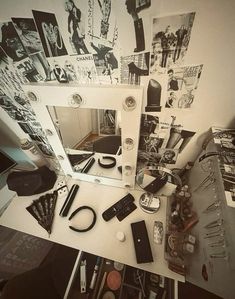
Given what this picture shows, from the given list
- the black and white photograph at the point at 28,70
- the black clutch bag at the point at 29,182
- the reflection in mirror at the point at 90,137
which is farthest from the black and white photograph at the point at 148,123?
the black clutch bag at the point at 29,182

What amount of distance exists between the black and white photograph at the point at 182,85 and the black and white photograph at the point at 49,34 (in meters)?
0.38

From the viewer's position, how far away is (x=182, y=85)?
1.83ft

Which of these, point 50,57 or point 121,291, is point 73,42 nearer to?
point 50,57

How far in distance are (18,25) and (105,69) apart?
1.02 feet

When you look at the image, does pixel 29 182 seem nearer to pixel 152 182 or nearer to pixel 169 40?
pixel 152 182

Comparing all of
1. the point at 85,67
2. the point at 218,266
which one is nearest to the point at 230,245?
the point at 218,266

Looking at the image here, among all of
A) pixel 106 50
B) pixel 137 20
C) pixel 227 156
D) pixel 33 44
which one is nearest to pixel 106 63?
pixel 106 50

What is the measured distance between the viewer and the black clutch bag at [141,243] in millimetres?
723

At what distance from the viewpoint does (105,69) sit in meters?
0.58

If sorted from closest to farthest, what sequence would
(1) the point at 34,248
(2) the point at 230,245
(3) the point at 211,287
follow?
(2) the point at 230,245
(3) the point at 211,287
(1) the point at 34,248

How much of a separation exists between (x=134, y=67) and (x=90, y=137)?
376 mm

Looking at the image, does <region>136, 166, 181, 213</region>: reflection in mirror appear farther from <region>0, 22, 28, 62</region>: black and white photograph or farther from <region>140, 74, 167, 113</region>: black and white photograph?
<region>0, 22, 28, 62</region>: black and white photograph

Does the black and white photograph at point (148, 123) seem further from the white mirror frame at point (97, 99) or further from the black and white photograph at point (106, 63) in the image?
the black and white photograph at point (106, 63)

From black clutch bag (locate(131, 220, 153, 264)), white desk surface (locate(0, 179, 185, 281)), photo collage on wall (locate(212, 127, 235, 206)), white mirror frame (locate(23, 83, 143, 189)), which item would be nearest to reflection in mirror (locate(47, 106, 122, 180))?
white mirror frame (locate(23, 83, 143, 189))
